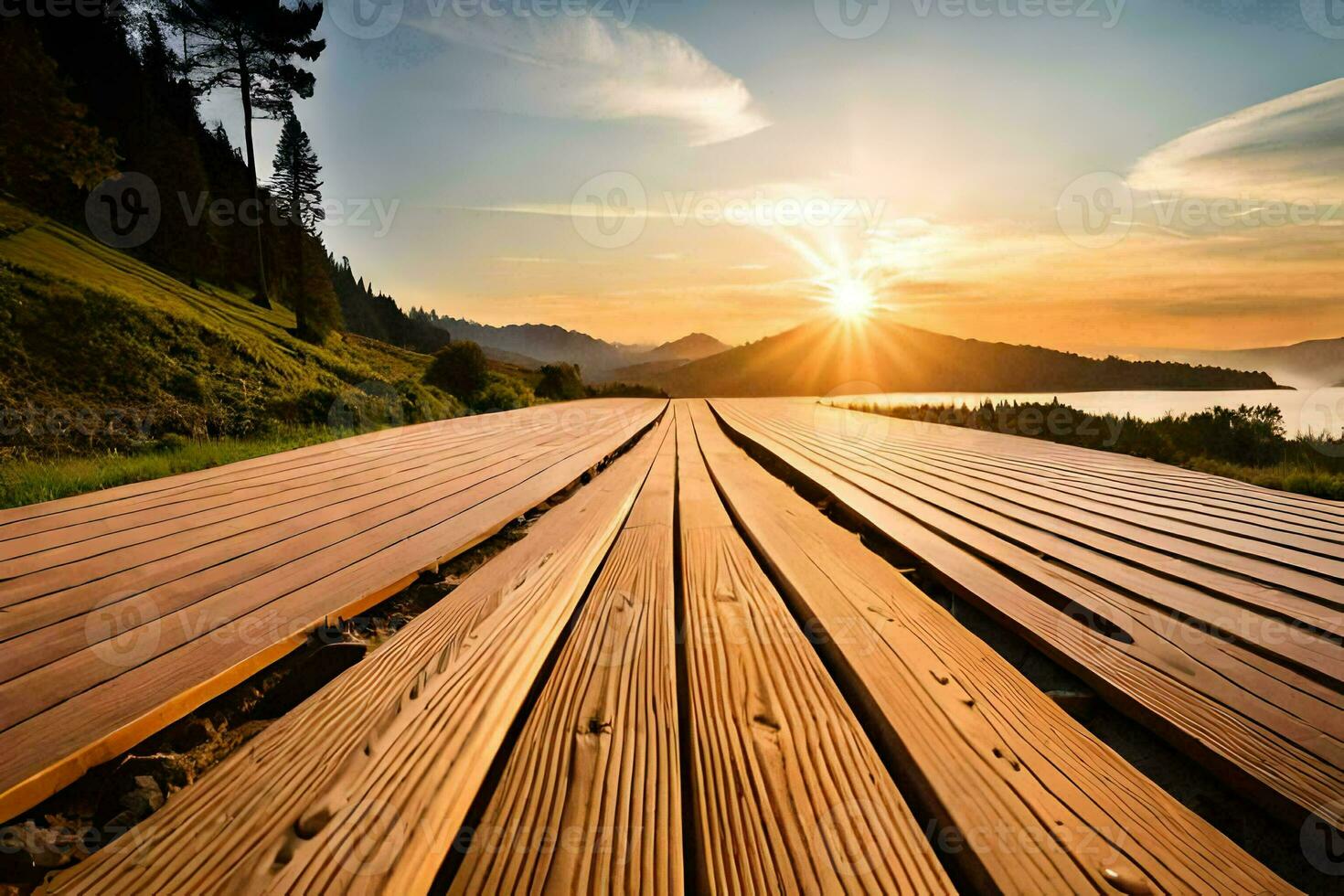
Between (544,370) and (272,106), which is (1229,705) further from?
(272,106)

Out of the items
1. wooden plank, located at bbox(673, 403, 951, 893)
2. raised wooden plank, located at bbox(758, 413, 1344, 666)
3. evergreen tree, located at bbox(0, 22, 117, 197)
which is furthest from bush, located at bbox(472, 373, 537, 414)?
wooden plank, located at bbox(673, 403, 951, 893)

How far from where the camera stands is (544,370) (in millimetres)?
18453

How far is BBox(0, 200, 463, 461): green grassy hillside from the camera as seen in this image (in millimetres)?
5289

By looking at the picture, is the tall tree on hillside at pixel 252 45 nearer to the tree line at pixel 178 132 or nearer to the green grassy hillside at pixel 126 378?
the tree line at pixel 178 132

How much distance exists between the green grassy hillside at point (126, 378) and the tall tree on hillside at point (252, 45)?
10.1 m

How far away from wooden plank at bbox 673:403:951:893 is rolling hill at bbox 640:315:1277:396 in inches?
1397

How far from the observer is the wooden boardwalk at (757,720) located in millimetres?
668

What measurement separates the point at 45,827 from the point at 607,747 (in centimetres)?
87

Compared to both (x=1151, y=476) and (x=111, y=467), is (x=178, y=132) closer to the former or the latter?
(x=111, y=467)

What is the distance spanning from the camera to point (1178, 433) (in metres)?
7.65

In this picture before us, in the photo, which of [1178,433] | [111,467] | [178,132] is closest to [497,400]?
[111,467]

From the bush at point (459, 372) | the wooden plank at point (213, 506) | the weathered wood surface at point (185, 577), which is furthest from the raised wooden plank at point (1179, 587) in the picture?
the bush at point (459, 372)

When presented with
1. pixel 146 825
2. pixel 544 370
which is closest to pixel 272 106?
pixel 544 370

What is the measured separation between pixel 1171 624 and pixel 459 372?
14.2 meters
